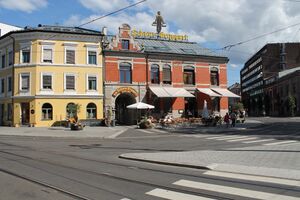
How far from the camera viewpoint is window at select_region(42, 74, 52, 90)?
43875mm

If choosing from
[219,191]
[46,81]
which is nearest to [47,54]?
[46,81]

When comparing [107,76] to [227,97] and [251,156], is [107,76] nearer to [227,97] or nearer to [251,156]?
[227,97]

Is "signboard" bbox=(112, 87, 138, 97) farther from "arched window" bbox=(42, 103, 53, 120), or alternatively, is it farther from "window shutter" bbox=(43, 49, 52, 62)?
"window shutter" bbox=(43, 49, 52, 62)

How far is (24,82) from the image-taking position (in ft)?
145

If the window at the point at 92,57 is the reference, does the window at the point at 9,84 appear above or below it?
below

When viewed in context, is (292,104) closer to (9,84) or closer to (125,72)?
(125,72)

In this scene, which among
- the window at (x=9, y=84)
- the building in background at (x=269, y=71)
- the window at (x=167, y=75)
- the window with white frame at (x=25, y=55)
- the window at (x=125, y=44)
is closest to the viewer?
the window with white frame at (x=25, y=55)

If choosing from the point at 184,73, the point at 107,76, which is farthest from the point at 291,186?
the point at 184,73

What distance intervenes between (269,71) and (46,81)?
311 feet

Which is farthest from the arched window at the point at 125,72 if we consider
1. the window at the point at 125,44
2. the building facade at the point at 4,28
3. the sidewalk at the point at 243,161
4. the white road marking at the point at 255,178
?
the white road marking at the point at 255,178

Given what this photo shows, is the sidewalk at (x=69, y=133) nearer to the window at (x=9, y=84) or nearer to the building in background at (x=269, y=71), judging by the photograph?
the window at (x=9, y=84)

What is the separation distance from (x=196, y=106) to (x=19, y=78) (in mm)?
21629

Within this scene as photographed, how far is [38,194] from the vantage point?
8.74 metres

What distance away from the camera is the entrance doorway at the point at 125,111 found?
47.6m
